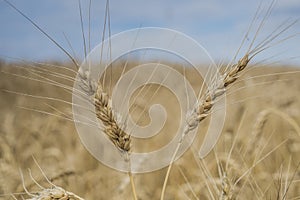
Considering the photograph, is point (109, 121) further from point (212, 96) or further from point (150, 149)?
point (150, 149)

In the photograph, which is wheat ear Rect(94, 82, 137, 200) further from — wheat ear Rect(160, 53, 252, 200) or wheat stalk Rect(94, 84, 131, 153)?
wheat ear Rect(160, 53, 252, 200)

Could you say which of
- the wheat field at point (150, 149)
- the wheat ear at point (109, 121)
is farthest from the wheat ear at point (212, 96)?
the wheat ear at point (109, 121)

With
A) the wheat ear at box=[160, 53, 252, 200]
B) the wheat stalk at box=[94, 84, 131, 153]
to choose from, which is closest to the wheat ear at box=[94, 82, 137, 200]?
the wheat stalk at box=[94, 84, 131, 153]

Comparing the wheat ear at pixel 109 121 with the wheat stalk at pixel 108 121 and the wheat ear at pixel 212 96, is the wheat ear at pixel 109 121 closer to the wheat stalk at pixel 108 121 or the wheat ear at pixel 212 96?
the wheat stalk at pixel 108 121

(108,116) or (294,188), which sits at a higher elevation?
(108,116)

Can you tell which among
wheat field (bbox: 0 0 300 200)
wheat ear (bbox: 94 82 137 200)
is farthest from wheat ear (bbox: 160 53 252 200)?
wheat ear (bbox: 94 82 137 200)

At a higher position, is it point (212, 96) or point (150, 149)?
point (212, 96)

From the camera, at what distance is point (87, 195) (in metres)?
1.92

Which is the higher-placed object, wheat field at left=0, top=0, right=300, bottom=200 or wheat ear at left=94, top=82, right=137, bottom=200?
wheat ear at left=94, top=82, right=137, bottom=200

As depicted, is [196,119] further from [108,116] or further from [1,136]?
[1,136]

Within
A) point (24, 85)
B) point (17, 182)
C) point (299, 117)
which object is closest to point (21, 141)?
point (17, 182)

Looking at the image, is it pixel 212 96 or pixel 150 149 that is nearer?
pixel 212 96

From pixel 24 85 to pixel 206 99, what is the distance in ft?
25.0

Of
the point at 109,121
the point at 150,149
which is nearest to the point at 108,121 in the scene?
the point at 109,121
